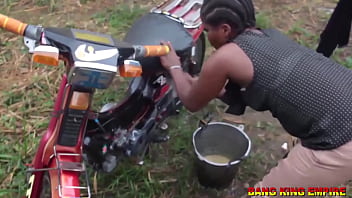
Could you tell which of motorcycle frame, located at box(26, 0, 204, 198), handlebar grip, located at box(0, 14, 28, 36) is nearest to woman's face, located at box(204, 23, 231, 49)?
motorcycle frame, located at box(26, 0, 204, 198)

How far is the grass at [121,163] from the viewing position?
3.15 m

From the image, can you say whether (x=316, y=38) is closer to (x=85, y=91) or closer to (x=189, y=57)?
(x=189, y=57)

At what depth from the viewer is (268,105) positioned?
243cm

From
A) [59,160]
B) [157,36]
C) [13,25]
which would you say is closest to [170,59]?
[157,36]

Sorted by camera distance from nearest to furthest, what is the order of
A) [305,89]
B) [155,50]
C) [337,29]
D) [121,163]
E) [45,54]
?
[45,54], [305,89], [155,50], [121,163], [337,29]

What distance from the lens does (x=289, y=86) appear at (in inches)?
90.1

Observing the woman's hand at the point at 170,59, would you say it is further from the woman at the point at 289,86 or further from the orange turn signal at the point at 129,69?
the orange turn signal at the point at 129,69

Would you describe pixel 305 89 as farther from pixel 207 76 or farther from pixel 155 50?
pixel 155 50

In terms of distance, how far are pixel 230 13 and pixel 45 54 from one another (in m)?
0.89

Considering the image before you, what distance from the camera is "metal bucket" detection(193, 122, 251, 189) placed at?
3.00 metres

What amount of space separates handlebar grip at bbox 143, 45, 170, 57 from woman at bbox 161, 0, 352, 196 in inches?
9.2

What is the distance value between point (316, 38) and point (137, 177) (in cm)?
226

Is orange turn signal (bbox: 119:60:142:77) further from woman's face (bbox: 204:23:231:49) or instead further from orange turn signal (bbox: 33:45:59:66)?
woman's face (bbox: 204:23:231:49)

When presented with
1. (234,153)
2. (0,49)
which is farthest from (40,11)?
(234,153)
